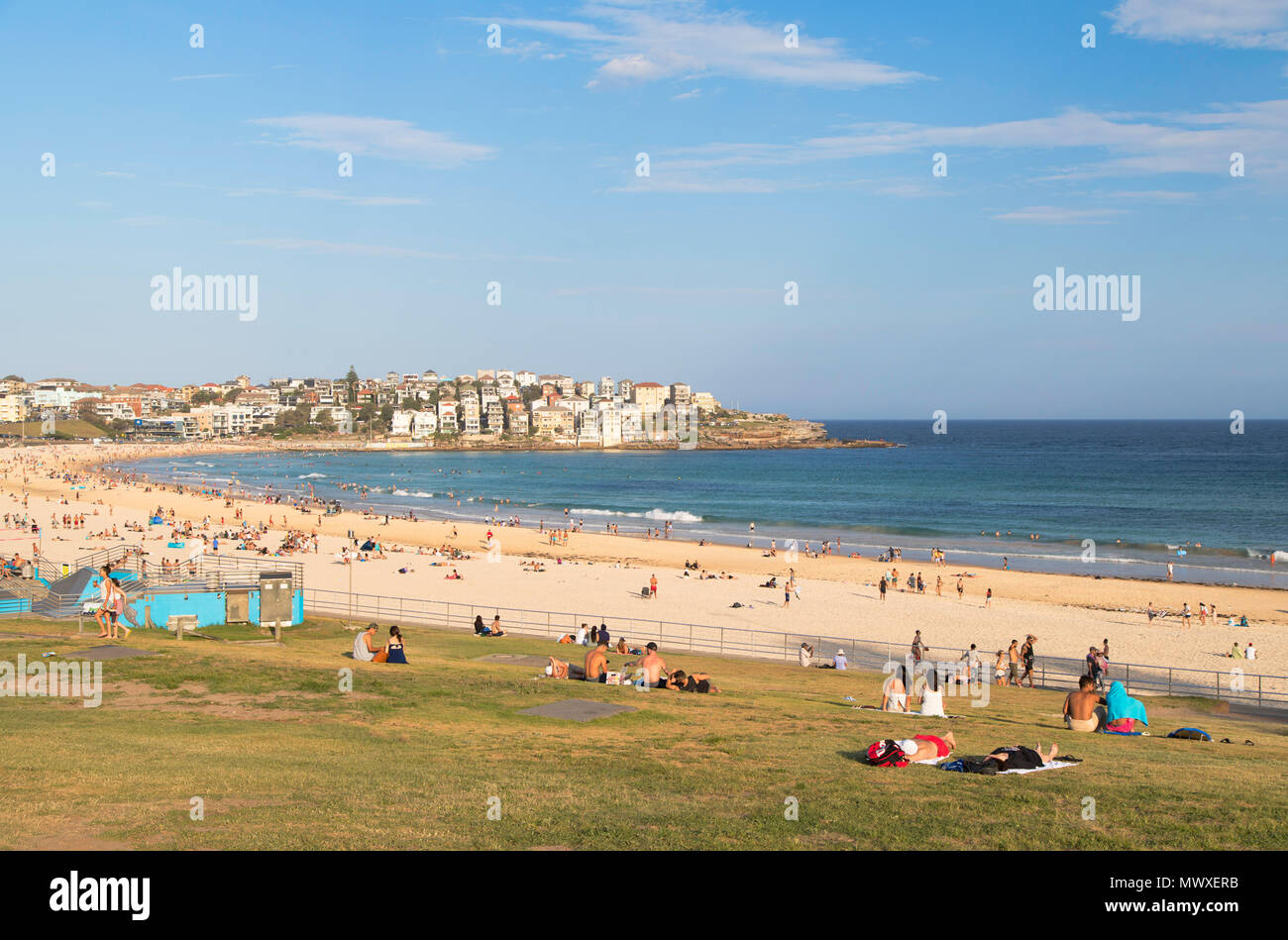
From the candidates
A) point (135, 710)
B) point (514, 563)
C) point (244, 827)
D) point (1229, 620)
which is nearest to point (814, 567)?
point (514, 563)

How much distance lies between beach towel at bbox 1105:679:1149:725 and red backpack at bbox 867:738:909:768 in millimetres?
4983

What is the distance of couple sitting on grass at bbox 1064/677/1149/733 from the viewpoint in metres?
13.2

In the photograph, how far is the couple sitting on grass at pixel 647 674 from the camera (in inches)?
615

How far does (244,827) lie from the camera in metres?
7.29

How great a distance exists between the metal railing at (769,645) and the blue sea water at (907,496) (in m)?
24.1

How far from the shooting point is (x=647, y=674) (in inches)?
624

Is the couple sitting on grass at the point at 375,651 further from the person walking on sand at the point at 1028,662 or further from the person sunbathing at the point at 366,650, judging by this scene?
the person walking on sand at the point at 1028,662

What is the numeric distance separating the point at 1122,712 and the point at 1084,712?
0.60 m

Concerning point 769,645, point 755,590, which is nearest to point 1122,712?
point 769,645

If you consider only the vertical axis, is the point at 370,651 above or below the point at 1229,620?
above

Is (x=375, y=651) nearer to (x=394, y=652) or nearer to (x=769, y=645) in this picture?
(x=394, y=652)

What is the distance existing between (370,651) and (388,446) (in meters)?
177
